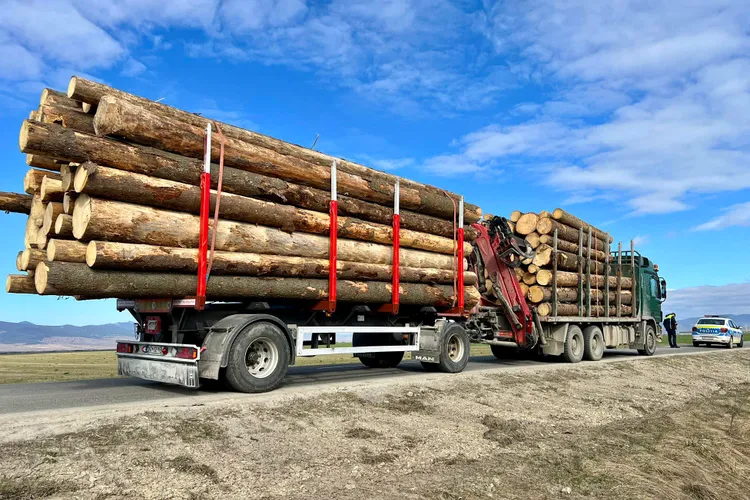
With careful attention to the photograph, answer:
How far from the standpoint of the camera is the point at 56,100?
8531 mm

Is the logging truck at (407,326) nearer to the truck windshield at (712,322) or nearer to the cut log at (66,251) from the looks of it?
the cut log at (66,251)

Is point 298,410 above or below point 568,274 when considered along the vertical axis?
below

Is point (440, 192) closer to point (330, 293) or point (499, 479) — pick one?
point (330, 293)

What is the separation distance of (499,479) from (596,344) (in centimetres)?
1408

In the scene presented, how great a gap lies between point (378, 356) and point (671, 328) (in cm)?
2538

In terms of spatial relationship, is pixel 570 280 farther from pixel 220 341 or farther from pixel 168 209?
pixel 168 209

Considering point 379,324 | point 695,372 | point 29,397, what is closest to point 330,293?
point 379,324

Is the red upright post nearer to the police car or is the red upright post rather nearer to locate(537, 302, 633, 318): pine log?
locate(537, 302, 633, 318): pine log

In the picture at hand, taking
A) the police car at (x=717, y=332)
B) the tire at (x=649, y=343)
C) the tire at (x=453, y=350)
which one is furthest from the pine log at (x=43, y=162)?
the police car at (x=717, y=332)

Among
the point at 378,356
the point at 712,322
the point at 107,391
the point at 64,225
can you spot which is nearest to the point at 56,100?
the point at 64,225

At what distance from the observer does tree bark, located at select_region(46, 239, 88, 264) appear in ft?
25.0

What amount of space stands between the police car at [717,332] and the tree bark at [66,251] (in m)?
34.1

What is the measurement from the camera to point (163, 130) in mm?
8461

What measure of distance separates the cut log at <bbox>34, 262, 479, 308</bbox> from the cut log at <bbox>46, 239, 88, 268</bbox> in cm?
10
